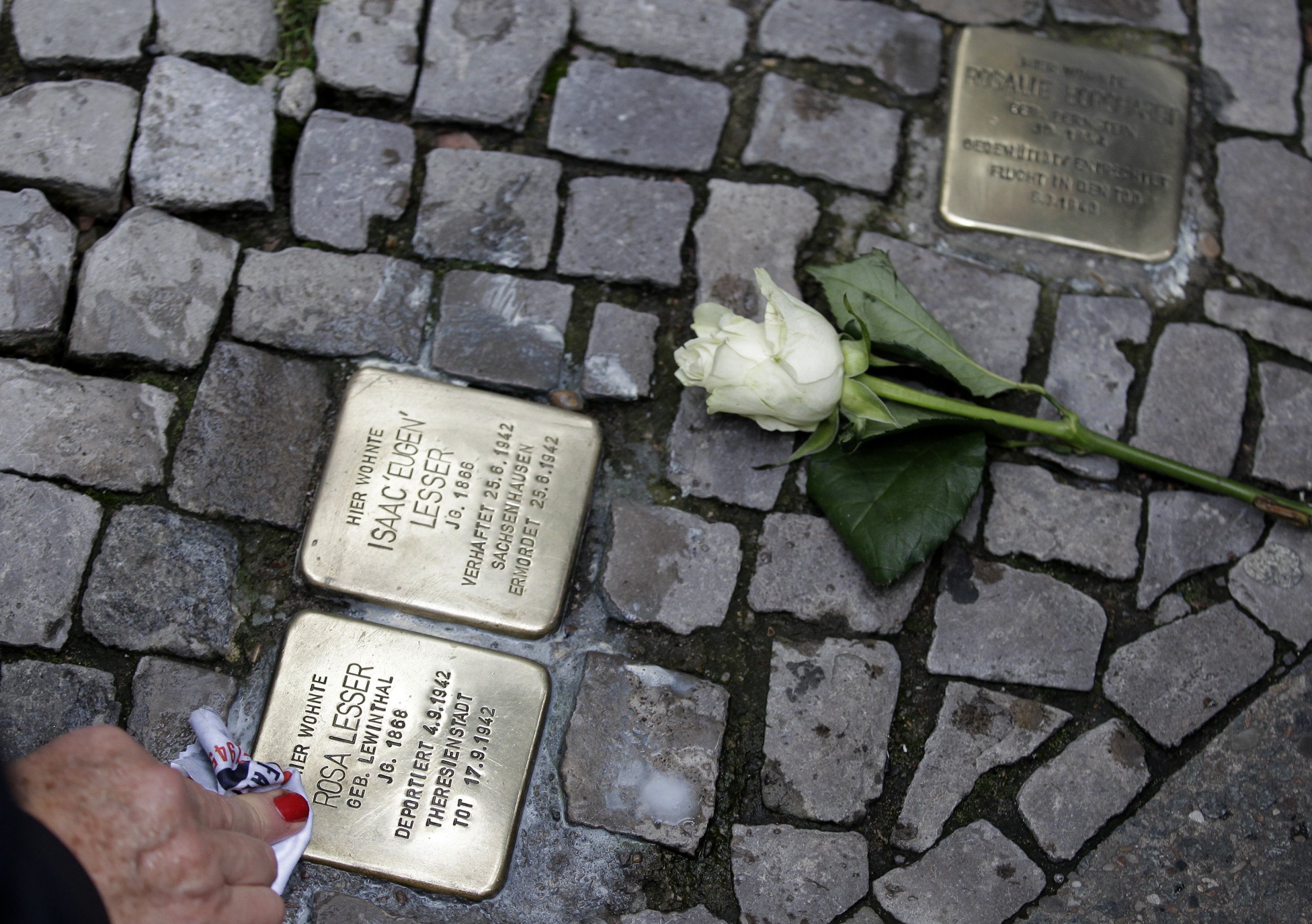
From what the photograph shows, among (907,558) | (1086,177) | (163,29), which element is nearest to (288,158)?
(163,29)

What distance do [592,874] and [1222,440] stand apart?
1.43 metres

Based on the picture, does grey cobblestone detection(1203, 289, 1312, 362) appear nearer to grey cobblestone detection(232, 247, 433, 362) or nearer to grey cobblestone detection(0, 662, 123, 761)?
grey cobblestone detection(232, 247, 433, 362)

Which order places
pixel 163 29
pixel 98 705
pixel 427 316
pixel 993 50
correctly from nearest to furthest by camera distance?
1. pixel 98 705
2. pixel 427 316
3. pixel 163 29
4. pixel 993 50

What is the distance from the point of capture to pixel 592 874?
157 cm

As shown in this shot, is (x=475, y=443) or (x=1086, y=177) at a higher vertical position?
(x=1086, y=177)

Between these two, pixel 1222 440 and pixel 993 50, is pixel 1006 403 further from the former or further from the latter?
pixel 993 50

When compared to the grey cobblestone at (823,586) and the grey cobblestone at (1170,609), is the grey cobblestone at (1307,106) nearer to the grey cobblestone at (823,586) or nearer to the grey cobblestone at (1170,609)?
the grey cobblestone at (1170,609)

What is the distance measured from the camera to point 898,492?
1682 millimetres

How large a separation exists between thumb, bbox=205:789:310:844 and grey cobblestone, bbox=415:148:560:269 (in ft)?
3.33

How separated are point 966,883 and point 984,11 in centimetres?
181

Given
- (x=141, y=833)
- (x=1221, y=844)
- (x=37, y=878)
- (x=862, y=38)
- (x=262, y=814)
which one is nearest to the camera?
(x=37, y=878)

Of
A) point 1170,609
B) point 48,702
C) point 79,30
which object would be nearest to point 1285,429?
point 1170,609

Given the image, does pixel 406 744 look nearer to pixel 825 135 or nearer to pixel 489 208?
pixel 489 208

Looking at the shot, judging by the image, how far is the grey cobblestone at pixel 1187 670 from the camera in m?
1.72
